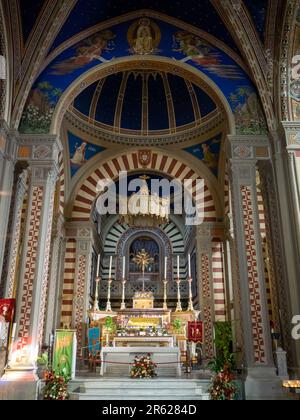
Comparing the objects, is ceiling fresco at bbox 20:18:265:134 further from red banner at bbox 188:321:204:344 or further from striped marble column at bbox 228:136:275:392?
red banner at bbox 188:321:204:344

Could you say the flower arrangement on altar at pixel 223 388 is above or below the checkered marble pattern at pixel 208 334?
below

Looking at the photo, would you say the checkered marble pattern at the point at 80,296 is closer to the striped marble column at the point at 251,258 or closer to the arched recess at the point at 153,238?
the arched recess at the point at 153,238

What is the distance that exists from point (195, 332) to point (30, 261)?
592 centimetres

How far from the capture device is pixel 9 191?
10.0 metres

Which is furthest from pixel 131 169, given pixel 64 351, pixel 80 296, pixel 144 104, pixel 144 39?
pixel 64 351

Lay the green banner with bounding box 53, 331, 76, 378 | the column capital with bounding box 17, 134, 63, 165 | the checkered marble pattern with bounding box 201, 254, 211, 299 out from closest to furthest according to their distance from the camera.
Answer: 1. the green banner with bounding box 53, 331, 76, 378
2. the column capital with bounding box 17, 134, 63, 165
3. the checkered marble pattern with bounding box 201, 254, 211, 299

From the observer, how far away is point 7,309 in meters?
8.75

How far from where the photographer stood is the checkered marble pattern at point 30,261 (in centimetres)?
902

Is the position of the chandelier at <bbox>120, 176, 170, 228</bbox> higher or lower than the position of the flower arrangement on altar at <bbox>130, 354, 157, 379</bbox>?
higher

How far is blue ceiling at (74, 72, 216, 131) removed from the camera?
49.9 ft

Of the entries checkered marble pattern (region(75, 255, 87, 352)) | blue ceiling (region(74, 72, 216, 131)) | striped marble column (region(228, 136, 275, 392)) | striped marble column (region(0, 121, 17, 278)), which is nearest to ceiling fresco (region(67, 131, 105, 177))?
blue ceiling (region(74, 72, 216, 131))

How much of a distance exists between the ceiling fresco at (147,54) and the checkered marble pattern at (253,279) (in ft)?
7.57

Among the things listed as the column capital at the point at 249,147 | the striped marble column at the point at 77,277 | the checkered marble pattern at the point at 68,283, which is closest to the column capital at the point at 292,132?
the column capital at the point at 249,147

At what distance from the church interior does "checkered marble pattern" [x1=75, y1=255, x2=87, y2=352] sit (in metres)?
0.05
